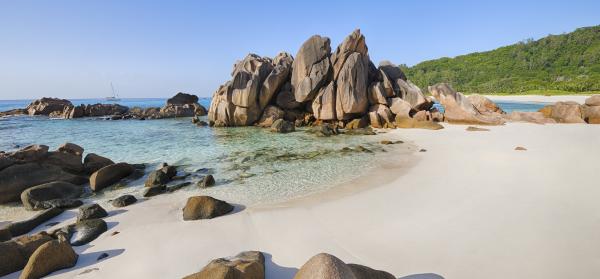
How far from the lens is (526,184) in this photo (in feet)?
27.3

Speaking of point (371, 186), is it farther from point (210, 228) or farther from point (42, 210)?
point (42, 210)

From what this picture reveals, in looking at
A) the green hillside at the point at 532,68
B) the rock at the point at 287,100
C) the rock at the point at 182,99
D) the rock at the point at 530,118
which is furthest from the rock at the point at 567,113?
the rock at the point at 182,99

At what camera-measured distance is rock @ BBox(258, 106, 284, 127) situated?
2877 centimetres

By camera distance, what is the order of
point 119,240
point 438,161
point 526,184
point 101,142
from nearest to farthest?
point 119,240, point 526,184, point 438,161, point 101,142

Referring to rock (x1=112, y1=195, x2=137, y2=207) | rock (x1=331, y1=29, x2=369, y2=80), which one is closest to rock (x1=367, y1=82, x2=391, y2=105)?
rock (x1=331, y1=29, x2=369, y2=80)

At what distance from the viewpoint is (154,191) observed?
959 cm

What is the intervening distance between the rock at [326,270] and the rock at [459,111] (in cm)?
2577

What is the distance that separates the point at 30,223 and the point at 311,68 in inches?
994

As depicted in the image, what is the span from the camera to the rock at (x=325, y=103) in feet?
87.7

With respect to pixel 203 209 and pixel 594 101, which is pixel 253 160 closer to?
pixel 203 209

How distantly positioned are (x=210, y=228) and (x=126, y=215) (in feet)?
10.2

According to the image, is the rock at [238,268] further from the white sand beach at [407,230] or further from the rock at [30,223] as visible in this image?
the rock at [30,223]

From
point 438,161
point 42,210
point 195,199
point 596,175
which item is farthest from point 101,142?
point 596,175

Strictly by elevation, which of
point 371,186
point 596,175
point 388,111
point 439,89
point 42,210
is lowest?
point 42,210
